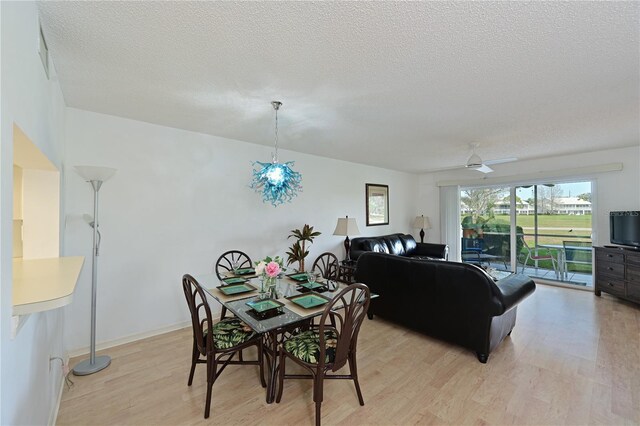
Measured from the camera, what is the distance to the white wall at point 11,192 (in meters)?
0.93

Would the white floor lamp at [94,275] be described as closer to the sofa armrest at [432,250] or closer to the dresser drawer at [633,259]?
the sofa armrest at [432,250]

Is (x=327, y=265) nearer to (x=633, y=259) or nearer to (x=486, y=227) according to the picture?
(x=486, y=227)

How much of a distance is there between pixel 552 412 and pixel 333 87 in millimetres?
2872

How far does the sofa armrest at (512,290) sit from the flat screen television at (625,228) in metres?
2.52

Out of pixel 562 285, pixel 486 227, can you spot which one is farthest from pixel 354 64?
pixel 562 285

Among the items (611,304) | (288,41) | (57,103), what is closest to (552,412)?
(288,41)

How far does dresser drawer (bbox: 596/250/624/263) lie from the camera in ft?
13.2

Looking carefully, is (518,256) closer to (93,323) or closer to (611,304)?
(611,304)

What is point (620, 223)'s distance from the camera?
13.8 feet

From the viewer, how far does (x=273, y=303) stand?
205cm

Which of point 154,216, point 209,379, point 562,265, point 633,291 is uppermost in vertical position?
point 154,216

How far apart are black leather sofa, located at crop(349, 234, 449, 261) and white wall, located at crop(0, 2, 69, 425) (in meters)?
4.05

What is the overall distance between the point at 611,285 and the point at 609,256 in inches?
17.3

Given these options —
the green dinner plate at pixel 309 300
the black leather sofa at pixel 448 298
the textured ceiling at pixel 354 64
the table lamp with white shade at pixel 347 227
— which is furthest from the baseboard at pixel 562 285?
the green dinner plate at pixel 309 300
